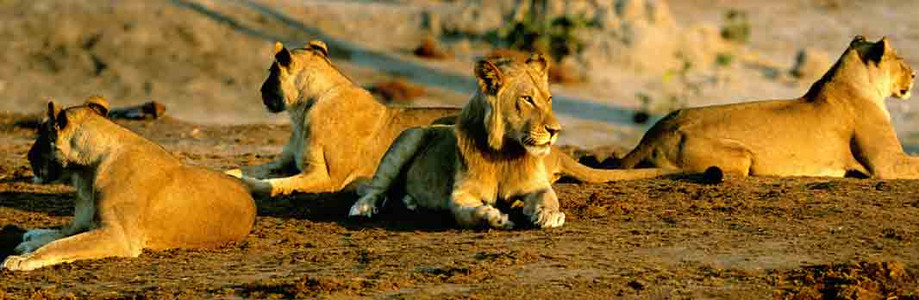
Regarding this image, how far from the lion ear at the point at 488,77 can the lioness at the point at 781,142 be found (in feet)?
8.75

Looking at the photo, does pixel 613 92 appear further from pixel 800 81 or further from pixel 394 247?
pixel 394 247

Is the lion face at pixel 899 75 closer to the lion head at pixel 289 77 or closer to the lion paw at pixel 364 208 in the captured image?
the lion head at pixel 289 77

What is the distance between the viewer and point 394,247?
8.87 meters

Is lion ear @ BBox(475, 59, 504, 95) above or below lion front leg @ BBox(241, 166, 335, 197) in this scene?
above

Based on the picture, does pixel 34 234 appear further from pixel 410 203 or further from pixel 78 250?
pixel 410 203

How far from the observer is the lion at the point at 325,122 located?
11.5 meters

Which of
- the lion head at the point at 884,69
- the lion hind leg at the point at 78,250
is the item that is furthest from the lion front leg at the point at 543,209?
the lion head at the point at 884,69

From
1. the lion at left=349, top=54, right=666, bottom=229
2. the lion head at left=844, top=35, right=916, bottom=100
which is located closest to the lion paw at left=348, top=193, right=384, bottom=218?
the lion at left=349, top=54, right=666, bottom=229

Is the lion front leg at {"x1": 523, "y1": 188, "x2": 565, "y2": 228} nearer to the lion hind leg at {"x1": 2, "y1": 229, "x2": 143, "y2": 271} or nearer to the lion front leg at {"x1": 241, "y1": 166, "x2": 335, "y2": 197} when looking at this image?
the lion hind leg at {"x1": 2, "y1": 229, "x2": 143, "y2": 271}

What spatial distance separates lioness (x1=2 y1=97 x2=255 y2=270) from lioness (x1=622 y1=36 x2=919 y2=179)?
3.71 m

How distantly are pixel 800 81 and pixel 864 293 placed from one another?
1388 centimetres

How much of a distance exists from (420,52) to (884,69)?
9447 mm

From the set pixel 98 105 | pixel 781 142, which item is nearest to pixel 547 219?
pixel 98 105

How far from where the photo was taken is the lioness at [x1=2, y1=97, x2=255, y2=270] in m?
8.48
